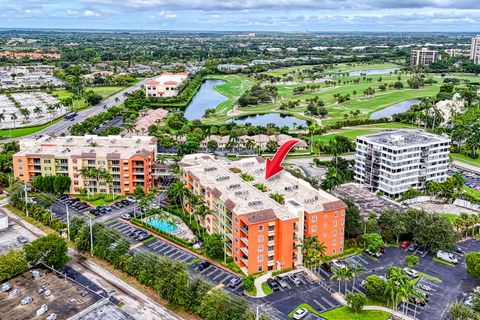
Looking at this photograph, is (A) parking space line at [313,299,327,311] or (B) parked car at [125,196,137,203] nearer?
(A) parking space line at [313,299,327,311]

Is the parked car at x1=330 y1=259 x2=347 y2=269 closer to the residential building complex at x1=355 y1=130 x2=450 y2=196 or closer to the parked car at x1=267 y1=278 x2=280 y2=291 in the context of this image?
the parked car at x1=267 y1=278 x2=280 y2=291

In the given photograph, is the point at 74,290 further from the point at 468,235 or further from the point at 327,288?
the point at 468,235

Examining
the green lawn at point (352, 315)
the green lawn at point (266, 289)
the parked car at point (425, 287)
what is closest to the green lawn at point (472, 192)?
the parked car at point (425, 287)

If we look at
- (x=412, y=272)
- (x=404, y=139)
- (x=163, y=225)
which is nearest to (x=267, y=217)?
(x=412, y=272)

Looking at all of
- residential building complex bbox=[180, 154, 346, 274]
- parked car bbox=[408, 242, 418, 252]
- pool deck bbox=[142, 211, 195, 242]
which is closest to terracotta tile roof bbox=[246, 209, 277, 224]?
residential building complex bbox=[180, 154, 346, 274]

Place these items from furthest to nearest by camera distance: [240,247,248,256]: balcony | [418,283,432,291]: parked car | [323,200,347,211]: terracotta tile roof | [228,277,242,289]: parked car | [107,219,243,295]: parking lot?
[323,200,347,211]: terracotta tile roof → [240,247,248,256]: balcony → [107,219,243,295]: parking lot → [228,277,242,289]: parked car → [418,283,432,291]: parked car

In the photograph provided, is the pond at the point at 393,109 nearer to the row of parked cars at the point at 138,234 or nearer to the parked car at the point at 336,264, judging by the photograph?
the parked car at the point at 336,264
